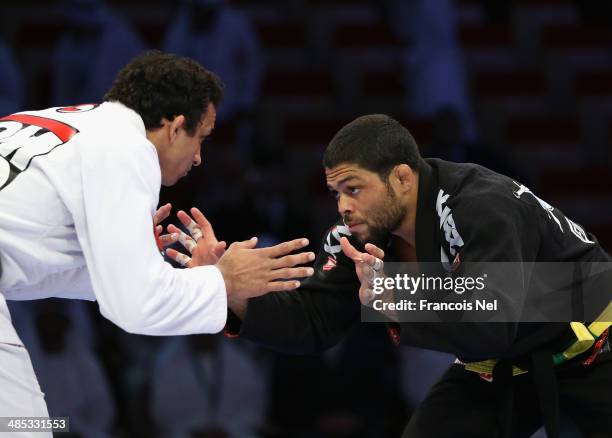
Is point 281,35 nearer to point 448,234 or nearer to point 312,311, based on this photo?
point 312,311

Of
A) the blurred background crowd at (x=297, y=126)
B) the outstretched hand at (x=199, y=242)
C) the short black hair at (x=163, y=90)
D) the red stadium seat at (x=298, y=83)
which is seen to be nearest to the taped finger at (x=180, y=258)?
the outstretched hand at (x=199, y=242)

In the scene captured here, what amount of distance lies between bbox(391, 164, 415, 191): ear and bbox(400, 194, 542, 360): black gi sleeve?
0.26 meters

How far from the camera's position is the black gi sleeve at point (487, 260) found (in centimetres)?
325

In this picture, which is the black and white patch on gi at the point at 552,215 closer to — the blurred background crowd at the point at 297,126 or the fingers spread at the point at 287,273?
the blurred background crowd at the point at 297,126

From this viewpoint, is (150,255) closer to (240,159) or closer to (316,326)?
(316,326)

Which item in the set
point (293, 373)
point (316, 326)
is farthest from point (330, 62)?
point (316, 326)

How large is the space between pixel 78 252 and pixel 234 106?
4265mm

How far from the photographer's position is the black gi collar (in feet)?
11.7

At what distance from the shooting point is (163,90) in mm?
3277

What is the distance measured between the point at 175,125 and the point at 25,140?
491 mm

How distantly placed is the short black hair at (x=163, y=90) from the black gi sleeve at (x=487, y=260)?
98 centimetres

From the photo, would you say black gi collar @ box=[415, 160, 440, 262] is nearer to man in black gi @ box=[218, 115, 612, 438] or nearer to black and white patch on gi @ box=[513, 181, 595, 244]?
man in black gi @ box=[218, 115, 612, 438]

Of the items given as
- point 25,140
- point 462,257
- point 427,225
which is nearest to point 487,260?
point 462,257

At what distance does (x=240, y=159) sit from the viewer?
6547mm
